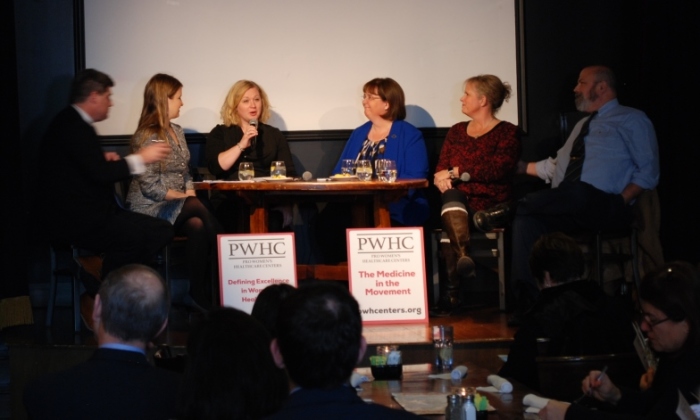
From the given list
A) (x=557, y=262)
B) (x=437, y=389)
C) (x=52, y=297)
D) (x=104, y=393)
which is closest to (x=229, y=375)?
(x=104, y=393)

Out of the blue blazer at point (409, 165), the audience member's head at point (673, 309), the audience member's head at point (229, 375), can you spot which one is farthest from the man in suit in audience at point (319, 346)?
the blue blazer at point (409, 165)

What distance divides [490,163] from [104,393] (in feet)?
12.0

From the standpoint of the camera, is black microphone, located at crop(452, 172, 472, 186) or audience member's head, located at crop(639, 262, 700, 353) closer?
audience member's head, located at crop(639, 262, 700, 353)

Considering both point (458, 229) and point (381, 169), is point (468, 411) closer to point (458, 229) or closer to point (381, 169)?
point (381, 169)

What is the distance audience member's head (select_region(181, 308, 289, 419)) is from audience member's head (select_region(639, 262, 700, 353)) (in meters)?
1.15

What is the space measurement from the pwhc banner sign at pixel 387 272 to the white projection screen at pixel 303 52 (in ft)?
5.43

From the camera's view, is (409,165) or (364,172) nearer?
(364,172)

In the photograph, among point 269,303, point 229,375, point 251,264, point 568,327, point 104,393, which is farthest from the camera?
point 251,264

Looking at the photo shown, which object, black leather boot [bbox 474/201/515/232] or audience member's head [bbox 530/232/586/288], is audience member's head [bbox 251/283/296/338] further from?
black leather boot [bbox 474/201/515/232]

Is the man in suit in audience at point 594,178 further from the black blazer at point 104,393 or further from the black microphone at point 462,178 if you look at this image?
the black blazer at point 104,393

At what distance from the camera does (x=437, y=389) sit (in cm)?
281

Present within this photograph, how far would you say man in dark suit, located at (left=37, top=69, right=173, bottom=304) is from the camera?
4652 mm

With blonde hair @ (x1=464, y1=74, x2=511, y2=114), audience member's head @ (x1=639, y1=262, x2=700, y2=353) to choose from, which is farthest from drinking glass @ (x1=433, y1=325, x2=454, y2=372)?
blonde hair @ (x1=464, y1=74, x2=511, y2=114)

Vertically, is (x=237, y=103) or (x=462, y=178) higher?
(x=237, y=103)
